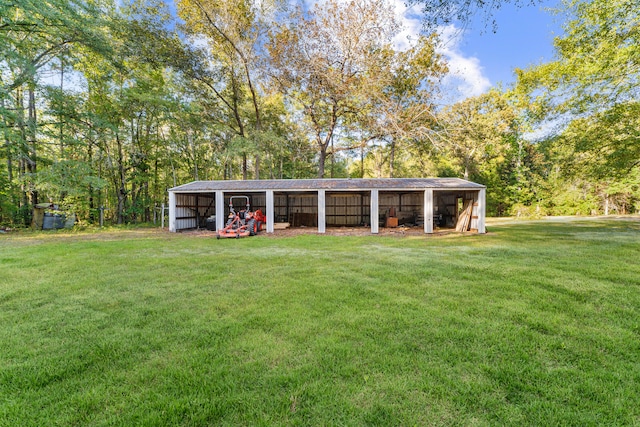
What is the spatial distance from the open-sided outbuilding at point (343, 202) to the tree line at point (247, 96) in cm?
231

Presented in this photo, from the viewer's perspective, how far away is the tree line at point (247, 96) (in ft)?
31.2

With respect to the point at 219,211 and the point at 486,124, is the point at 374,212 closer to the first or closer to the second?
the point at 219,211

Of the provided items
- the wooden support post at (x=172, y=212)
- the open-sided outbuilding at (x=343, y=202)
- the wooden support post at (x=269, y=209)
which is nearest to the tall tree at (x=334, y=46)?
the open-sided outbuilding at (x=343, y=202)

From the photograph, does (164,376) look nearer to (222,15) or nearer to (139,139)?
(222,15)

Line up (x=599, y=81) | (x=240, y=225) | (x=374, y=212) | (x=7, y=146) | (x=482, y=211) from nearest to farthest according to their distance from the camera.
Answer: (x=599, y=81)
(x=240, y=225)
(x=7, y=146)
(x=482, y=211)
(x=374, y=212)

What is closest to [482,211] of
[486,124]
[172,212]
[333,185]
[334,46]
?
[333,185]

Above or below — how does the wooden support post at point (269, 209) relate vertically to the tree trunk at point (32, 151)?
below

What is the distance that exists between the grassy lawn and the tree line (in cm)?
797

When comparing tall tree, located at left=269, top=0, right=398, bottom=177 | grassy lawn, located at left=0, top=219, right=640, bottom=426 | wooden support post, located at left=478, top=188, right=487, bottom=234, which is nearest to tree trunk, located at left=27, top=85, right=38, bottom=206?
grassy lawn, located at left=0, top=219, right=640, bottom=426

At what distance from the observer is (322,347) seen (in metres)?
2.38

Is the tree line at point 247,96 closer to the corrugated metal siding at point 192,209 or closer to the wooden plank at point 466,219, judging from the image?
the wooden plank at point 466,219

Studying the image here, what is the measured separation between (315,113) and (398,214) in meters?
8.34

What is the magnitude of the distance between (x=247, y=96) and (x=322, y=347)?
19475 millimetres

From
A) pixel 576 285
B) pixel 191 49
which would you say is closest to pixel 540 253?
pixel 576 285
